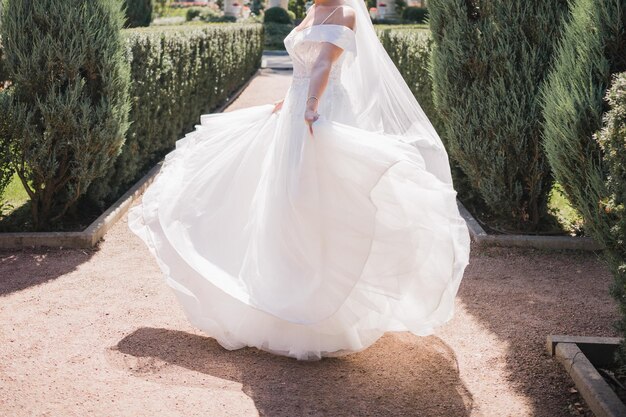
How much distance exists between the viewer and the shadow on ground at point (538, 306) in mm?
4145

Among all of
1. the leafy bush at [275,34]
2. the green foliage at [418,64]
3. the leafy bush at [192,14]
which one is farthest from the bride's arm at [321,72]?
the leafy bush at [192,14]

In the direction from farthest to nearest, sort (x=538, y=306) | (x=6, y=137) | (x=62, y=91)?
(x=62, y=91), (x=6, y=137), (x=538, y=306)

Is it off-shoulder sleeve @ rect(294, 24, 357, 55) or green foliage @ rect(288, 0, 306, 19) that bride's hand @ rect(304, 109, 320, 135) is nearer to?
off-shoulder sleeve @ rect(294, 24, 357, 55)

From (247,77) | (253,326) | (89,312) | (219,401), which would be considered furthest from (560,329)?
(247,77)

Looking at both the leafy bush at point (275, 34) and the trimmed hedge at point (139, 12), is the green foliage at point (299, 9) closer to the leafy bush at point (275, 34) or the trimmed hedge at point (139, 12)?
the leafy bush at point (275, 34)

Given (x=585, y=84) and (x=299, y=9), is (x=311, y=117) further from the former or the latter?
(x=299, y=9)

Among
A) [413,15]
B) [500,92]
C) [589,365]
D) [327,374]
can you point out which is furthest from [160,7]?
[589,365]

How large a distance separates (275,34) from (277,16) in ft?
5.72

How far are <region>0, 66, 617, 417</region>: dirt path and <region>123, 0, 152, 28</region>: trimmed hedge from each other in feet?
49.6

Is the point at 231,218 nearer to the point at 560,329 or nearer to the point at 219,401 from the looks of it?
the point at 219,401

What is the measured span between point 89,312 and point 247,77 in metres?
16.2

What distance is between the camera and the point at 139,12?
20.4 metres

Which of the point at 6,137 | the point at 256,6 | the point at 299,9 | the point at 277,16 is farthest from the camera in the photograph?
the point at 256,6

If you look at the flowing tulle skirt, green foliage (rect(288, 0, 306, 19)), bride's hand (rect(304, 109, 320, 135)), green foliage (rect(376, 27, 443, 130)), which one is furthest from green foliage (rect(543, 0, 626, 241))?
green foliage (rect(288, 0, 306, 19))
